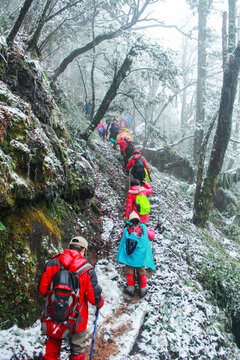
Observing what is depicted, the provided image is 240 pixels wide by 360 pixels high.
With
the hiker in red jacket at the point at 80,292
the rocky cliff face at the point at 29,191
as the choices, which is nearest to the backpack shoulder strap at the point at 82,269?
the hiker in red jacket at the point at 80,292

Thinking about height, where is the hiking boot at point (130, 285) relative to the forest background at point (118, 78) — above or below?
below

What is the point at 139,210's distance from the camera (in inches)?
240

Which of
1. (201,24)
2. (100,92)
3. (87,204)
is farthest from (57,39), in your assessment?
(100,92)

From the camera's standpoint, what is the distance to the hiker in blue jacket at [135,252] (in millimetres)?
4559

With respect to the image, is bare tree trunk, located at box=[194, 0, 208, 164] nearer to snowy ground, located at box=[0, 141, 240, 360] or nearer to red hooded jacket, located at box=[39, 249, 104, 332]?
snowy ground, located at box=[0, 141, 240, 360]

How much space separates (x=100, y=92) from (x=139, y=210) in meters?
29.0

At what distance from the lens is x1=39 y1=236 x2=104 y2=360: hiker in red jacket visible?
2787 mm

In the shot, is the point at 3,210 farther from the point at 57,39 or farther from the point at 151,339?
the point at 57,39

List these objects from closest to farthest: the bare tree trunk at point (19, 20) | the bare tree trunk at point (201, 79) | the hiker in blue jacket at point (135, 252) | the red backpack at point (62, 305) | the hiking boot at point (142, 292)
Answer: the red backpack at point (62, 305)
the hiker in blue jacket at point (135, 252)
the hiking boot at point (142, 292)
the bare tree trunk at point (19, 20)
the bare tree trunk at point (201, 79)

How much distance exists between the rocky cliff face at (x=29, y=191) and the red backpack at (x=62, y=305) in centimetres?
81

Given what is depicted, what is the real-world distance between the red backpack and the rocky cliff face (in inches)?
31.9

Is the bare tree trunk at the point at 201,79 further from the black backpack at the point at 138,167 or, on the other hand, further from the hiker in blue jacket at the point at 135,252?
the hiker in blue jacket at the point at 135,252

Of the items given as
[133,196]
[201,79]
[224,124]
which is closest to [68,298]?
[133,196]

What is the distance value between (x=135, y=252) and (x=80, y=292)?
1898 millimetres
